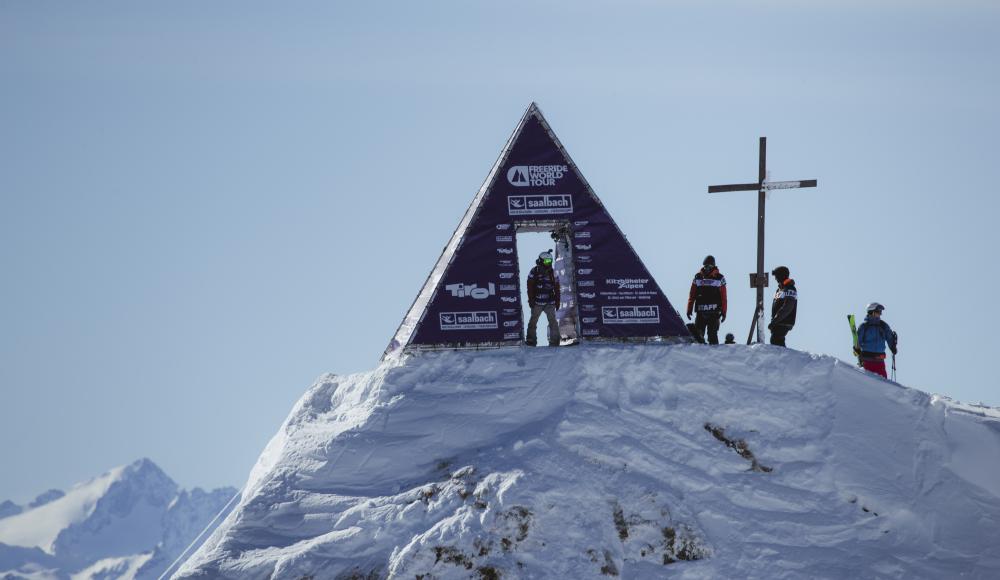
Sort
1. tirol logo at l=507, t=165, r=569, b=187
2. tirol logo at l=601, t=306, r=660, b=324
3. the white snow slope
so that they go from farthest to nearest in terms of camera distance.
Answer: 1. tirol logo at l=507, t=165, r=569, b=187
2. tirol logo at l=601, t=306, r=660, b=324
3. the white snow slope

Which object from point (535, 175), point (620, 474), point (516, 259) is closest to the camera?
point (620, 474)

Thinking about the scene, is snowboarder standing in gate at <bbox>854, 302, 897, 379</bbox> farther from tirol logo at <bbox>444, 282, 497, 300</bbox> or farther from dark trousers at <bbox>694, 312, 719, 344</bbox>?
tirol logo at <bbox>444, 282, 497, 300</bbox>

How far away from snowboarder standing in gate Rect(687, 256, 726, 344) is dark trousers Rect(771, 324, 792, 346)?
1280 millimetres

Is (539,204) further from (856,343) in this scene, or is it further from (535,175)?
(856,343)

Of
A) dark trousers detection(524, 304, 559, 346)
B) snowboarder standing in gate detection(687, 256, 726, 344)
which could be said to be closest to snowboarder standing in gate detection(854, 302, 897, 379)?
snowboarder standing in gate detection(687, 256, 726, 344)

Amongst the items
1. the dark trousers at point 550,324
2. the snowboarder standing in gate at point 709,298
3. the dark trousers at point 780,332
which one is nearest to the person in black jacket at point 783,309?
the dark trousers at point 780,332

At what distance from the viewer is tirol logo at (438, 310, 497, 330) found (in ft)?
96.3

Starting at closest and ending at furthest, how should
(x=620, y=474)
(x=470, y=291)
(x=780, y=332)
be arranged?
1. (x=620, y=474)
2. (x=470, y=291)
3. (x=780, y=332)

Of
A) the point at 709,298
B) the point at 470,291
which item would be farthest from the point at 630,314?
the point at 470,291

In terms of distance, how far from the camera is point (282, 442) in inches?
1105

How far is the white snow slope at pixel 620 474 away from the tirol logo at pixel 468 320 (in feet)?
2.84

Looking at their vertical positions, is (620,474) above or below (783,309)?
below

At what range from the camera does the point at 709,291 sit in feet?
99.6

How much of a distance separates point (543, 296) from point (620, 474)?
5.38m
